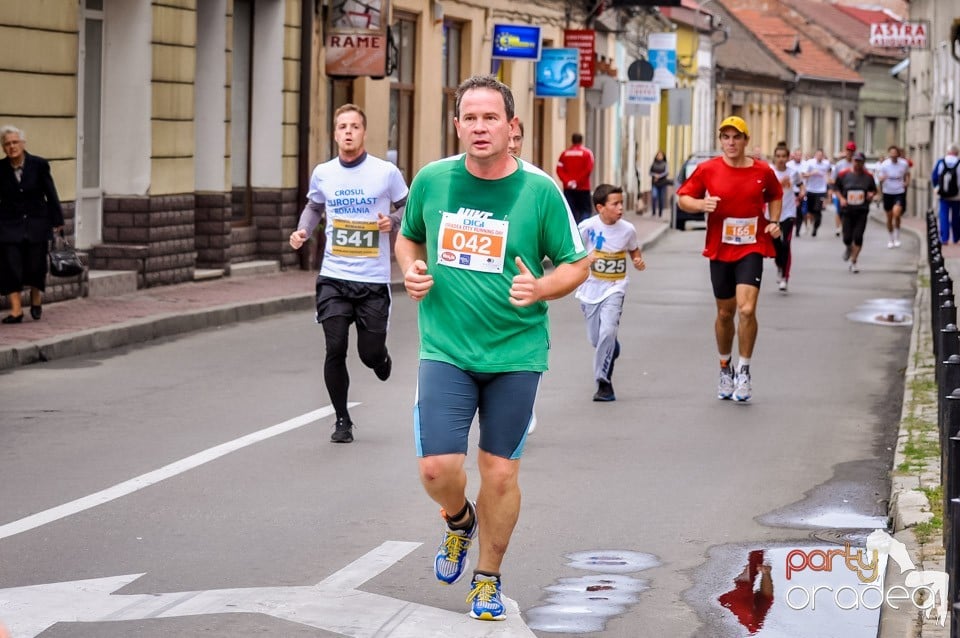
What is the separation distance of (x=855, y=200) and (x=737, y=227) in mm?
13922

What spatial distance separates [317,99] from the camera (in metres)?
24.3

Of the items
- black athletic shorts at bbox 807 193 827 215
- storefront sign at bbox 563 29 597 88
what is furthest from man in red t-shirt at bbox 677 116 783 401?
storefront sign at bbox 563 29 597 88

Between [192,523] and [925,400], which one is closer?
[192,523]

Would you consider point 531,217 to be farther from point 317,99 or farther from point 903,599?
point 317,99

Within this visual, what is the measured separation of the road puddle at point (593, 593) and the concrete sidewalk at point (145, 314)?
23.9ft

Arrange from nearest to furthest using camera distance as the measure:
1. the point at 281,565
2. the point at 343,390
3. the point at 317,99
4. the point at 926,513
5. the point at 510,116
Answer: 1. the point at 510,116
2. the point at 281,565
3. the point at 926,513
4. the point at 343,390
5. the point at 317,99

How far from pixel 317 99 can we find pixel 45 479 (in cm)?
1582

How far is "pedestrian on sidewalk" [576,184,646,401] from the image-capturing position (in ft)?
39.6

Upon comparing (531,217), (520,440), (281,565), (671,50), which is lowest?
(281,565)

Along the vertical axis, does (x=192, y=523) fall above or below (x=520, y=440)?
below

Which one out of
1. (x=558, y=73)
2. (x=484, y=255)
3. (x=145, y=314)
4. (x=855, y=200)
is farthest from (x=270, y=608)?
(x=558, y=73)

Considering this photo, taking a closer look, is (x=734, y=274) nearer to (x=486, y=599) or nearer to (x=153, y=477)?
(x=153, y=477)

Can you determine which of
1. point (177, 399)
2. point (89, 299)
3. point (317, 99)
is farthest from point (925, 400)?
point (317, 99)

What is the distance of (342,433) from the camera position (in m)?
10.2
